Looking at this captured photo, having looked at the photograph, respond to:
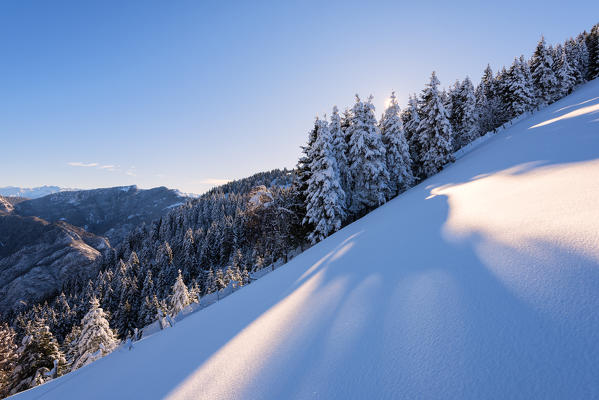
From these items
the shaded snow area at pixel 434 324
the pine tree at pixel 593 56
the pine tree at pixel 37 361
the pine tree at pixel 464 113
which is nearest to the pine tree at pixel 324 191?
the shaded snow area at pixel 434 324

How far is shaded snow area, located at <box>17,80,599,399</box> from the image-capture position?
7.04ft

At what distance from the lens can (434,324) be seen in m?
2.94

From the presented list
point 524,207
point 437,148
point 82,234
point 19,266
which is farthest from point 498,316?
point 82,234

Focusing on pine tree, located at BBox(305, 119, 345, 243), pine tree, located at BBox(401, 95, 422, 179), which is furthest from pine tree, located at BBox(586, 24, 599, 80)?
pine tree, located at BBox(305, 119, 345, 243)

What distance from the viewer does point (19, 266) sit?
144 m

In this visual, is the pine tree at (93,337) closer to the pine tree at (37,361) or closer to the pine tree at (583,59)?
the pine tree at (37,361)

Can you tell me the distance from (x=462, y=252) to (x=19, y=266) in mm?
226038

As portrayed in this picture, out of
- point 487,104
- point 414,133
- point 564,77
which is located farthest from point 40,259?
point 564,77

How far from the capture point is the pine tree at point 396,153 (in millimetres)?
24203

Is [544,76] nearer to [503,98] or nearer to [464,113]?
[503,98]

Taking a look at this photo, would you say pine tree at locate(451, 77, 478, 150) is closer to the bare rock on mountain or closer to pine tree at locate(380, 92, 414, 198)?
pine tree at locate(380, 92, 414, 198)

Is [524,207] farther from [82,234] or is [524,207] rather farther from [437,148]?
[82,234]

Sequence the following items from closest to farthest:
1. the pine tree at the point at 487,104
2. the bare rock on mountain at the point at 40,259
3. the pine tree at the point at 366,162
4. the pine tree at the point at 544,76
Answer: the pine tree at the point at 366,162 < the pine tree at the point at 544,76 < the pine tree at the point at 487,104 < the bare rock on mountain at the point at 40,259

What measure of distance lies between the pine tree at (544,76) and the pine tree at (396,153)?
29602 mm
